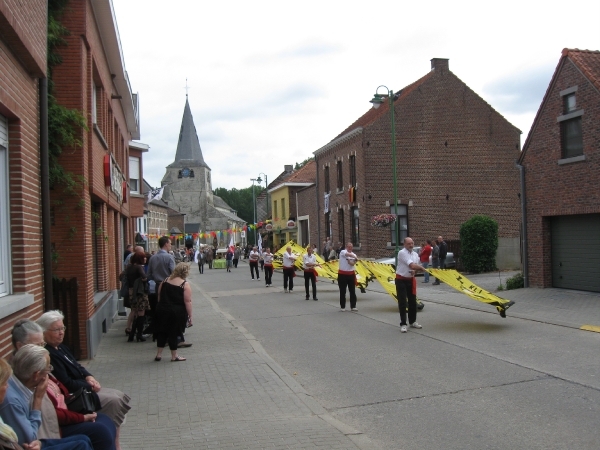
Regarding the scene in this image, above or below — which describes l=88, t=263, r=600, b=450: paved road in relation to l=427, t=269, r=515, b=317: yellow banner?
below

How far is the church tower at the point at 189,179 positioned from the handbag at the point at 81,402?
98.1 m

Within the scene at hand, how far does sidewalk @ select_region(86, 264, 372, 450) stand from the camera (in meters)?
5.61

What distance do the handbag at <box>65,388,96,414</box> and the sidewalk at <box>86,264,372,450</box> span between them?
2.96 feet

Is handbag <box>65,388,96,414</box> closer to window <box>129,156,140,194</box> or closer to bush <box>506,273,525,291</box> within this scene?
bush <box>506,273,525,291</box>

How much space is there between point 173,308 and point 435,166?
27410 mm

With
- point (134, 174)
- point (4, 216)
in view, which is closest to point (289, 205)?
point (134, 174)

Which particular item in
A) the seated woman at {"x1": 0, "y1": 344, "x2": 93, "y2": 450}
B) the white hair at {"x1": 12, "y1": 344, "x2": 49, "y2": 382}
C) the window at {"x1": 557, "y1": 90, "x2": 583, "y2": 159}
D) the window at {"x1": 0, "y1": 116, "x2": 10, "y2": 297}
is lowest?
the seated woman at {"x1": 0, "y1": 344, "x2": 93, "y2": 450}

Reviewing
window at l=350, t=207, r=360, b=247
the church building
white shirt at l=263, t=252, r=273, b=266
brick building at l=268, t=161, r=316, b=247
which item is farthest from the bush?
the church building

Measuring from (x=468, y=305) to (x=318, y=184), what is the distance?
27853mm

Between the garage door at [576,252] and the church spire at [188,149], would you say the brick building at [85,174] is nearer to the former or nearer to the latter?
the garage door at [576,252]

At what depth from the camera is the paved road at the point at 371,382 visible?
5750 millimetres

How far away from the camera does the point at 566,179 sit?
1709 centimetres

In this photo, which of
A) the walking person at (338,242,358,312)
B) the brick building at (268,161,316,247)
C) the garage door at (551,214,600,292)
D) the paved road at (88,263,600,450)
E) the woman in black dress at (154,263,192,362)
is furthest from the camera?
the brick building at (268,161,316,247)

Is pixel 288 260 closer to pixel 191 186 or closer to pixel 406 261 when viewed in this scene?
pixel 406 261
